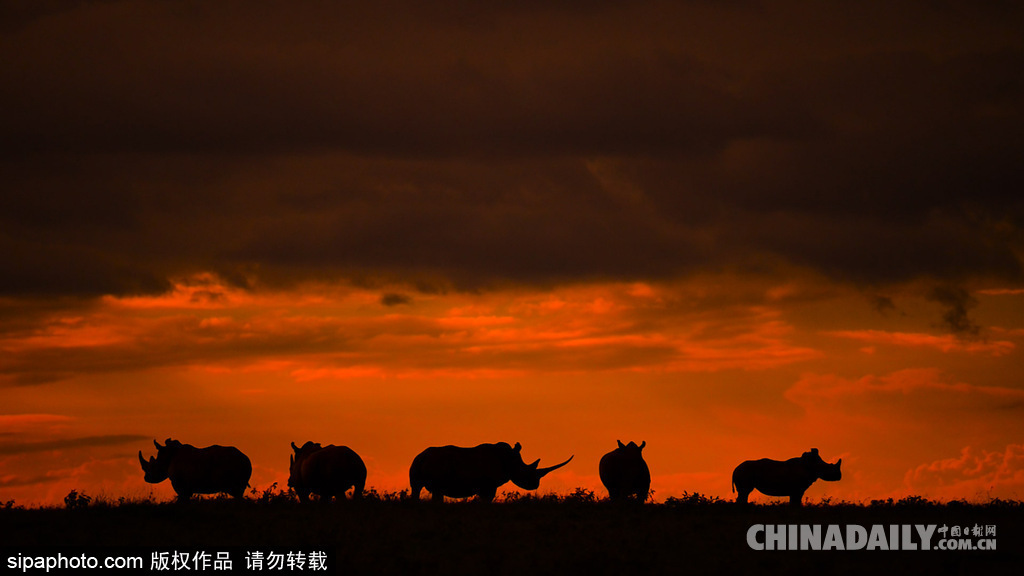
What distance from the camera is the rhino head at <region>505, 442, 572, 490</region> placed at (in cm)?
3606

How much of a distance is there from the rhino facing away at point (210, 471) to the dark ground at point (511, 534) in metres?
1.95

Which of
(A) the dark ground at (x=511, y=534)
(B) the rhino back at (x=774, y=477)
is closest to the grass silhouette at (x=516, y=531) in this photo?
(A) the dark ground at (x=511, y=534)

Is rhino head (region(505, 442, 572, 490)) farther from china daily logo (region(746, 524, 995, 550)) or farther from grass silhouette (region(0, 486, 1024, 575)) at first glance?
china daily logo (region(746, 524, 995, 550))

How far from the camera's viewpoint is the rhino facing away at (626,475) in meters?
35.9

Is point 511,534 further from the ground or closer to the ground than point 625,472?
closer to the ground

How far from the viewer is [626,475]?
35.9 m

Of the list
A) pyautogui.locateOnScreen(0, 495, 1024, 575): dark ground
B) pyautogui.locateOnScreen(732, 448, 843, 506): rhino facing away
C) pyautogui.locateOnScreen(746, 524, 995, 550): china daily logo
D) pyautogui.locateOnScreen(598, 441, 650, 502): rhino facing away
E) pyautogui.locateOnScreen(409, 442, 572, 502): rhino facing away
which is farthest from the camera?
pyautogui.locateOnScreen(598, 441, 650, 502): rhino facing away

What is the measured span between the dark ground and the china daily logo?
1.33 feet

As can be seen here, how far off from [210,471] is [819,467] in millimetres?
20042

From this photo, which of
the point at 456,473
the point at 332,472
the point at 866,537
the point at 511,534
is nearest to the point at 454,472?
the point at 456,473

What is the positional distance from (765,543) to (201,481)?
59.8 feet

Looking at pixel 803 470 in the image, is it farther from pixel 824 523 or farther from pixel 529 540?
pixel 529 540

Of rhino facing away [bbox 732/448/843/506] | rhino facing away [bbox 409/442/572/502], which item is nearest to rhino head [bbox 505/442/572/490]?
rhino facing away [bbox 409/442/572/502]

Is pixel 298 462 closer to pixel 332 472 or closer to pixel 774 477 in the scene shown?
pixel 332 472
